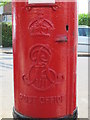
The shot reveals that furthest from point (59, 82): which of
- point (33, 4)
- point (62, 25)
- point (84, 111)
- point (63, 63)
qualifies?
point (84, 111)

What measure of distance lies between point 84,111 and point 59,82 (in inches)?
54.6

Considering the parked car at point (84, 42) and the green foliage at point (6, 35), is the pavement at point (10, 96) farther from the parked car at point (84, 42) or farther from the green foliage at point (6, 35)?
the green foliage at point (6, 35)

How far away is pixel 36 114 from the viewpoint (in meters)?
2.83

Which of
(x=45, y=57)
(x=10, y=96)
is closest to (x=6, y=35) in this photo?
(x=10, y=96)

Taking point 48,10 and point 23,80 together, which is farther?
point 23,80

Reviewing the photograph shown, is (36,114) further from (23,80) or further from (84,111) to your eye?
(84,111)

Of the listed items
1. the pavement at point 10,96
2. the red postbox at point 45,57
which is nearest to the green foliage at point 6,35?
the pavement at point 10,96

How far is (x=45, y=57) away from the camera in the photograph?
268 centimetres

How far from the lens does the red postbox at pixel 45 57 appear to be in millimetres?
2615

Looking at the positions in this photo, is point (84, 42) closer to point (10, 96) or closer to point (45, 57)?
point (10, 96)

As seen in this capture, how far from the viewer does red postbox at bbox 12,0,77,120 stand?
8.58ft

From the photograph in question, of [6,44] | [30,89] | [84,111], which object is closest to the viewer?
[30,89]

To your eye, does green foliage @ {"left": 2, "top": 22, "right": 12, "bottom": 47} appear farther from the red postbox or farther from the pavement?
the red postbox

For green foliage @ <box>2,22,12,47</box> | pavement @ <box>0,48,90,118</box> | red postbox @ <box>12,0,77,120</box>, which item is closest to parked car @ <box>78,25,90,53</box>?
green foliage @ <box>2,22,12,47</box>
